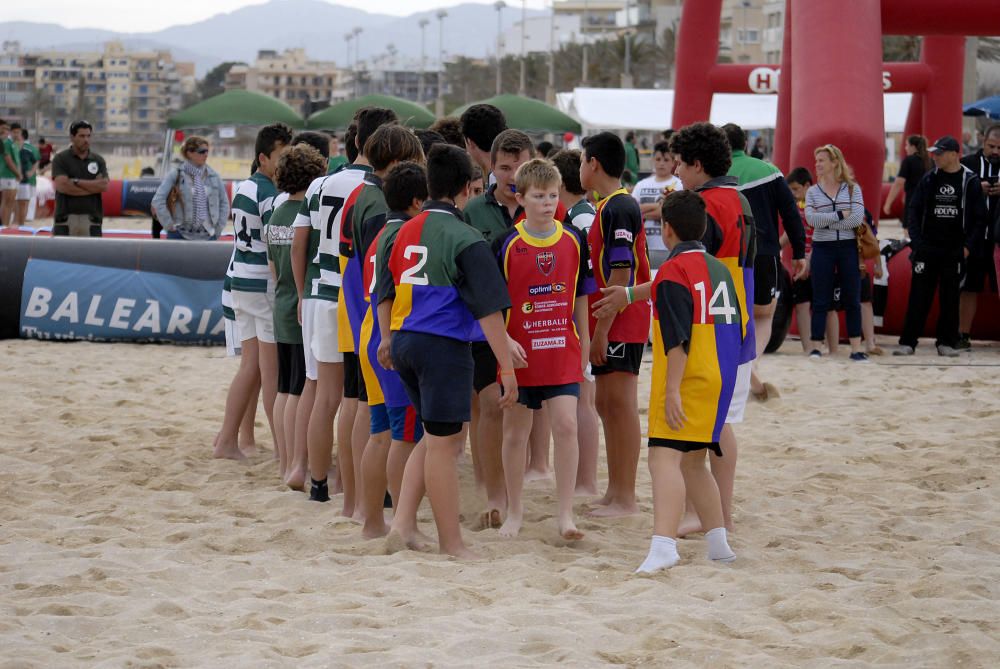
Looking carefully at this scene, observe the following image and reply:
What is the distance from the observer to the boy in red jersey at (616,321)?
534cm

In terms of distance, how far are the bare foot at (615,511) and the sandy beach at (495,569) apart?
6 cm

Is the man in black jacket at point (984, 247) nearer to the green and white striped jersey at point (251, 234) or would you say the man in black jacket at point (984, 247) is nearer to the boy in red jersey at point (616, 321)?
the boy in red jersey at point (616, 321)

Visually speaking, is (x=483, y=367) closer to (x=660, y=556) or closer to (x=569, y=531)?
(x=569, y=531)

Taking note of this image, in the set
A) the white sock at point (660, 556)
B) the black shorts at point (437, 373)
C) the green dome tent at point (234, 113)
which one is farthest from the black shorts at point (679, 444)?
the green dome tent at point (234, 113)

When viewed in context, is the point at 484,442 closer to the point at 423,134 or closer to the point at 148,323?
the point at 423,134

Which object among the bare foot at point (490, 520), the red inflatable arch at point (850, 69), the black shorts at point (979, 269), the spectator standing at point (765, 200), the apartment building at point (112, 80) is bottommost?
the bare foot at point (490, 520)

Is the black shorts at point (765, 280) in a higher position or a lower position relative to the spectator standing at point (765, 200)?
lower

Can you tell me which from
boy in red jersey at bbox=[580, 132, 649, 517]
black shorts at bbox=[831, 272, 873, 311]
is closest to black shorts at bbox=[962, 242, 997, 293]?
black shorts at bbox=[831, 272, 873, 311]

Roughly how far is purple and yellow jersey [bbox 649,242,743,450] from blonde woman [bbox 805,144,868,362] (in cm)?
531

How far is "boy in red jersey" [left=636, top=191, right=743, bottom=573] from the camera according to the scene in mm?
4605

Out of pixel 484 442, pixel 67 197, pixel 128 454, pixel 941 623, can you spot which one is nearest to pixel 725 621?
pixel 941 623

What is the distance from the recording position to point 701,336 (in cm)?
466

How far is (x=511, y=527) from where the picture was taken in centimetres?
529

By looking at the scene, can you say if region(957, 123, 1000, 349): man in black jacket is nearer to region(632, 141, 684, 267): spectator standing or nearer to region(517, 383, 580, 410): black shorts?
region(632, 141, 684, 267): spectator standing
